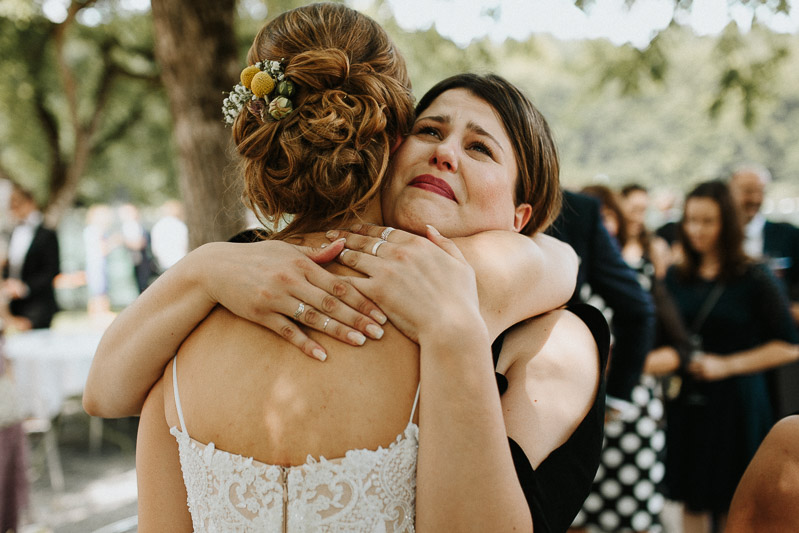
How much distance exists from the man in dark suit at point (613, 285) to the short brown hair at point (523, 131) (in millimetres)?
974

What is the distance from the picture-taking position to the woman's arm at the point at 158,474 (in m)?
A: 1.67

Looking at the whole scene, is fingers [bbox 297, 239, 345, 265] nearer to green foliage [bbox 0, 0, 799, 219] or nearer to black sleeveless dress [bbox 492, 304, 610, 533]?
Result: black sleeveless dress [bbox 492, 304, 610, 533]

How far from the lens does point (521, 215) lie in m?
2.06

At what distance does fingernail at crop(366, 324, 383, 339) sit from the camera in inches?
57.1

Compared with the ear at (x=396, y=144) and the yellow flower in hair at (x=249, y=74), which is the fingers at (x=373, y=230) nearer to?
the ear at (x=396, y=144)

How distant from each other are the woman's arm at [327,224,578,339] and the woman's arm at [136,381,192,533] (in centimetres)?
70

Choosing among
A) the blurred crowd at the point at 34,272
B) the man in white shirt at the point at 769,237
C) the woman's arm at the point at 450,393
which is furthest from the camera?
the man in white shirt at the point at 769,237

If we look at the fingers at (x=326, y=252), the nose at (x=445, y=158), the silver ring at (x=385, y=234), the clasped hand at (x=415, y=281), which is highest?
the nose at (x=445, y=158)

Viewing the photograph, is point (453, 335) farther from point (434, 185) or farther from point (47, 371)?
point (47, 371)

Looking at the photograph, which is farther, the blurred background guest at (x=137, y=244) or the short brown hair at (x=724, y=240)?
the blurred background guest at (x=137, y=244)

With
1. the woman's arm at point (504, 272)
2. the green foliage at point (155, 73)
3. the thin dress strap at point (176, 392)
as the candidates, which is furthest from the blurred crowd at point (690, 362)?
the thin dress strap at point (176, 392)

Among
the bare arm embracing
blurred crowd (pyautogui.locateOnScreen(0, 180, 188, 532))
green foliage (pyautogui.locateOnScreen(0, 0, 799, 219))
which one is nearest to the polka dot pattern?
green foliage (pyautogui.locateOnScreen(0, 0, 799, 219))

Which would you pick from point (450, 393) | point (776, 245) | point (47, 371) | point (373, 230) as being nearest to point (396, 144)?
point (373, 230)

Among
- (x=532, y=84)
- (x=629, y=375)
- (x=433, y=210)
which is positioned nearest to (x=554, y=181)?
(x=433, y=210)
